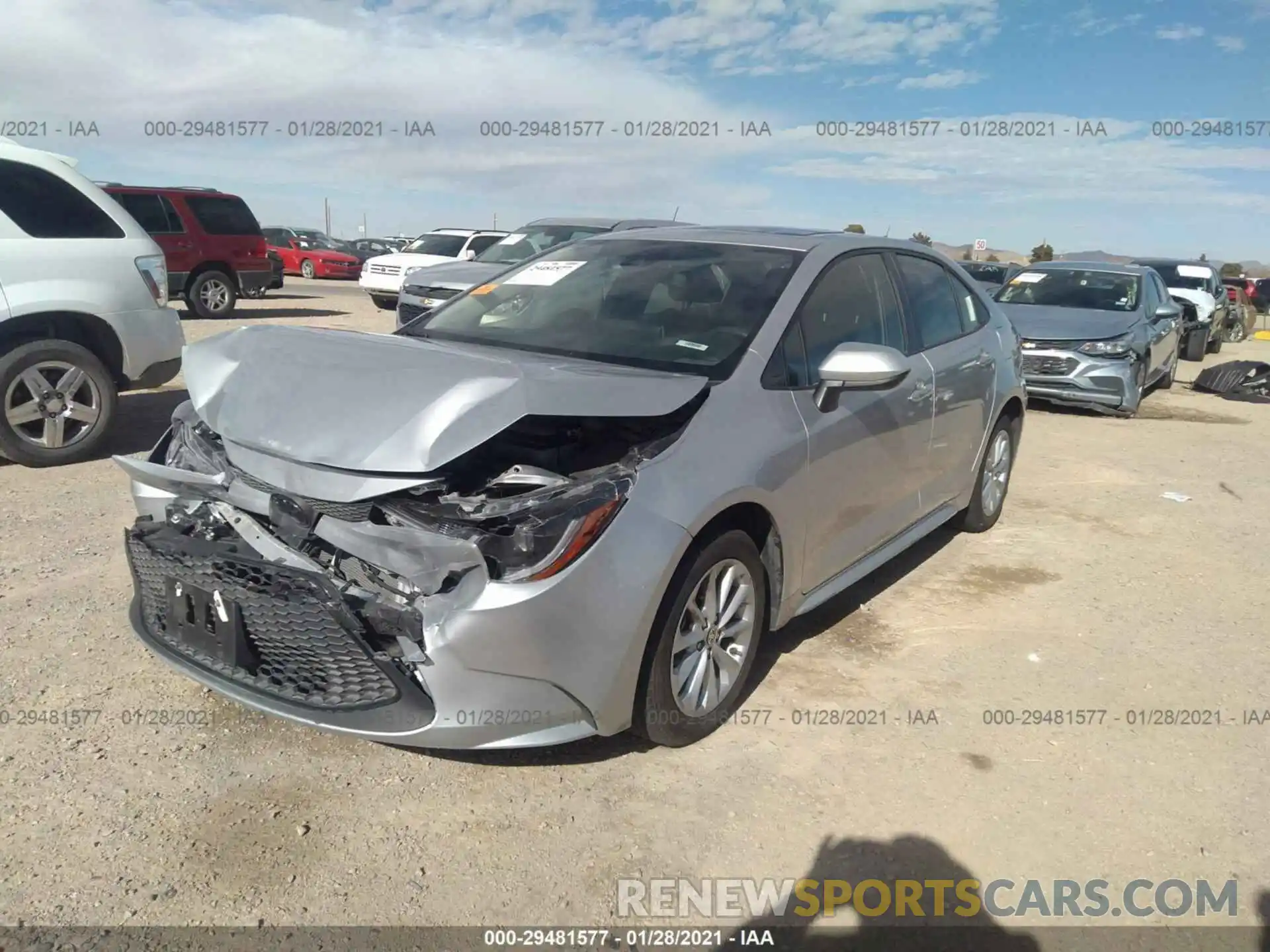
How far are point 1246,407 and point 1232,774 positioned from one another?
33.6ft

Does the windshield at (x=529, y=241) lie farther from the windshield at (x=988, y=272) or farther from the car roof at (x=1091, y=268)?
the windshield at (x=988, y=272)

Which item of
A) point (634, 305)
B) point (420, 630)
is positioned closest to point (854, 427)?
point (634, 305)

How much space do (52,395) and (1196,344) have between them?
682 inches

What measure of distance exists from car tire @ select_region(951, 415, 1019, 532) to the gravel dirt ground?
880 mm

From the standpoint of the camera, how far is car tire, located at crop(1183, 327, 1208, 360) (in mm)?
16562

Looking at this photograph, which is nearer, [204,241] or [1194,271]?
[204,241]

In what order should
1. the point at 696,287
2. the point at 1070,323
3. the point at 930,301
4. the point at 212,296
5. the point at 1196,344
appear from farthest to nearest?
the point at 1196,344 < the point at 212,296 < the point at 1070,323 < the point at 930,301 < the point at 696,287

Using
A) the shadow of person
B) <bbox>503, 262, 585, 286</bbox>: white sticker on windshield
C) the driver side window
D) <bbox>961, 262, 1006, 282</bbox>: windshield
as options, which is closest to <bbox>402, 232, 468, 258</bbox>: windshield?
<bbox>961, 262, 1006, 282</bbox>: windshield

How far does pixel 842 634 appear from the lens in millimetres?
4199

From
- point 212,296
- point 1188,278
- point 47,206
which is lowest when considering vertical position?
point 212,296

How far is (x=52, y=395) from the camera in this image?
593 centimetres

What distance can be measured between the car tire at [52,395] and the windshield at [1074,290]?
963cm

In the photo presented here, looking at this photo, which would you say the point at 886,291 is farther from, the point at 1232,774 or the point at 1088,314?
the point at 1088,314

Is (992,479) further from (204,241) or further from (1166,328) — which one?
(204,241)
